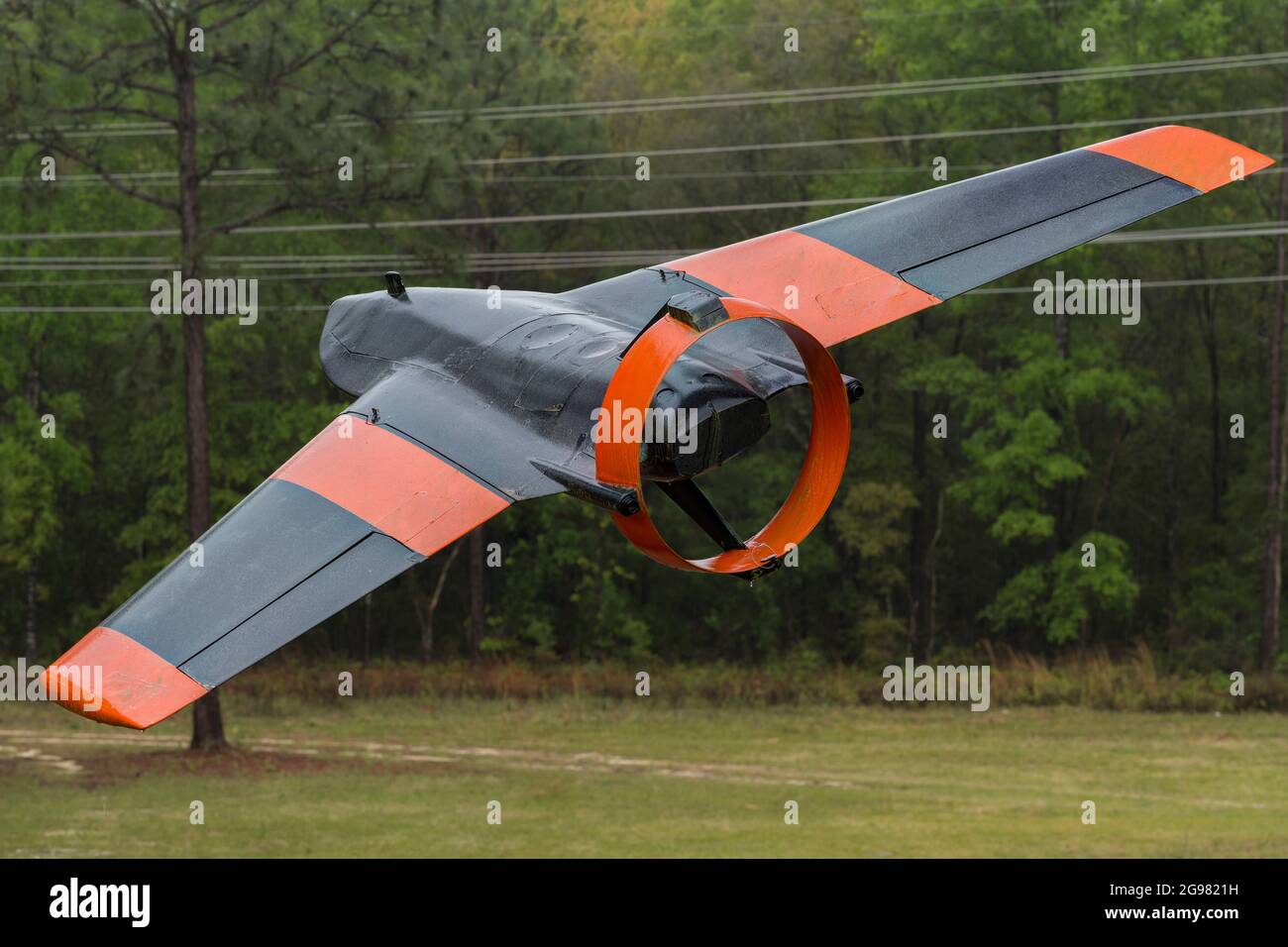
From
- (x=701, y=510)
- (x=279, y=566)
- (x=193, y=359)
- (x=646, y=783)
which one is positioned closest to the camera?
(x=279, y=566)

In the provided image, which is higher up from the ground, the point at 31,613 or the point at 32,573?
the point at 32,573

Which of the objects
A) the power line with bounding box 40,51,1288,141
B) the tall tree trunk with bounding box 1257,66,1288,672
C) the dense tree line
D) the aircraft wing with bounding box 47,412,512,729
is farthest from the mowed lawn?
the aircraft wing with bounding box 47,412,512,729

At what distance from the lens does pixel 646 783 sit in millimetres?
24141

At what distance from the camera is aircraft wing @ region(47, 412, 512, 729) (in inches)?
183

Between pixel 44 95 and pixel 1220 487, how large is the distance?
2932cm

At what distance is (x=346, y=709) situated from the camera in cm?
3108

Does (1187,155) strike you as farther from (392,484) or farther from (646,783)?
(646,783)

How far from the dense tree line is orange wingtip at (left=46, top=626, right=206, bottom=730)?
27.4m

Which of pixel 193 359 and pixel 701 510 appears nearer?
pixel 701 510

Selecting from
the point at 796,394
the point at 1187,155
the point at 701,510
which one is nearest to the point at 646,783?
the point at 796,394

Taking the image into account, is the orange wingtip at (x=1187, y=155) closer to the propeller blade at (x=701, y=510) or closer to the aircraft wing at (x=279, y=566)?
the propeller blade at (x=701, y=510)

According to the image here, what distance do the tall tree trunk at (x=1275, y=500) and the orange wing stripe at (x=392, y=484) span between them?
103ft

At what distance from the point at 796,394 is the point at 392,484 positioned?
109 ft

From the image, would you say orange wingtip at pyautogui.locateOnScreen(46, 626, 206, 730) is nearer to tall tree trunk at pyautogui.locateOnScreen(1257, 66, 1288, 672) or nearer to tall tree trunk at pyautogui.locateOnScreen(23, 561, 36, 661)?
tall tree trunk at pyautogui.locateOnScreen(1257, 66, 1288, 672)
